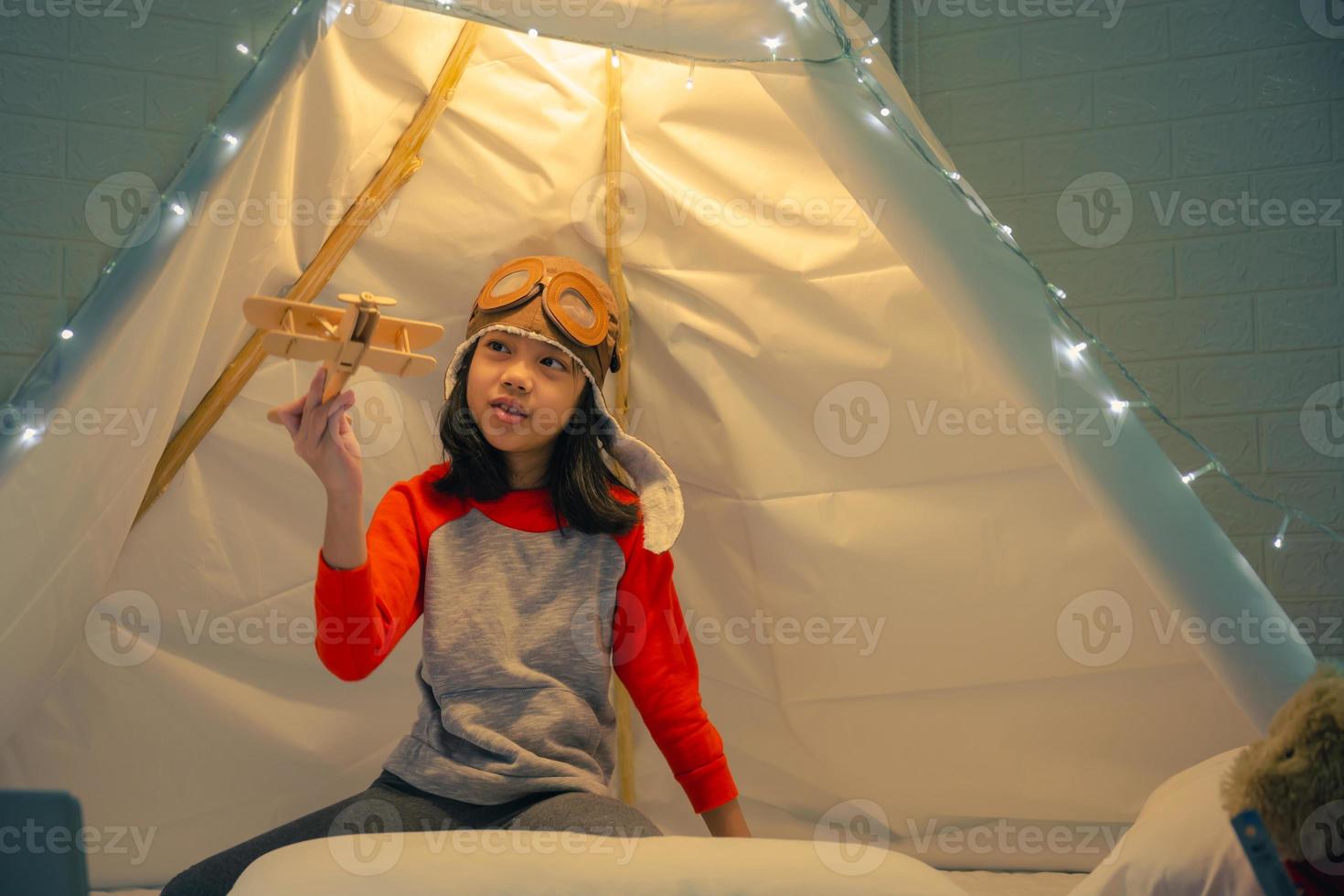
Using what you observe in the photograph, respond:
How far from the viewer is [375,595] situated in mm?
1323

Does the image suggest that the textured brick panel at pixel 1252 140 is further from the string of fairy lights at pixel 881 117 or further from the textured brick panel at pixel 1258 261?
the string of fairy lights at pixel 881 117

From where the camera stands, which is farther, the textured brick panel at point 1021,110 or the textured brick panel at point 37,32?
the textured brick panel at point 1021,110

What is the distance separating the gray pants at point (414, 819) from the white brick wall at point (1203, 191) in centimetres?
137

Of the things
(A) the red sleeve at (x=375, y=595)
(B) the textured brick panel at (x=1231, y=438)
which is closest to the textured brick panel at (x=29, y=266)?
(A) the red sleeve at (x=375, y=595)

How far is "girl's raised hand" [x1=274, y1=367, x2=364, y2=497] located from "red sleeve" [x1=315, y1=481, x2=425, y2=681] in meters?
0.10

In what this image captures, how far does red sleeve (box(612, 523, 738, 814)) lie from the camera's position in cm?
146

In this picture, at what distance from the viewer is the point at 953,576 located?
1.84 metres

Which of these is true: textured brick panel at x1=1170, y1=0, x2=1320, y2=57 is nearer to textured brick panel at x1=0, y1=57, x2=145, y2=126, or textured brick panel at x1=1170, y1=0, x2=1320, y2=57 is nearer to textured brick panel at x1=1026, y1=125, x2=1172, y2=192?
textured brick panel at x1=1026, y1=125, x2=1172, y2=192

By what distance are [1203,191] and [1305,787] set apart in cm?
152

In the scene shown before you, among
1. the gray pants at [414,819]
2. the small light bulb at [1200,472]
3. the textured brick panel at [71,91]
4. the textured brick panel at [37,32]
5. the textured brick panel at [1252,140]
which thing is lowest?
the gray pants at [414,819]

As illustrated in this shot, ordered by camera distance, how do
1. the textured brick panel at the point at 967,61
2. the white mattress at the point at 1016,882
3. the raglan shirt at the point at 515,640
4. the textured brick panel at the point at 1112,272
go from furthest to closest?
the textured brick panel at the point at 967,61
the textured brick panel at the point at 1112,272
the white mattress at the point at 1016,882
the raglan shirt at the point at 515,640

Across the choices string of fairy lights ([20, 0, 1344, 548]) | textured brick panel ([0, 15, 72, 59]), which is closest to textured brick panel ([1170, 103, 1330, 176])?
string of fairy lights ([20, 0, 1344, 548])

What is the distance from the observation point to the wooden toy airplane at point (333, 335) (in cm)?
102

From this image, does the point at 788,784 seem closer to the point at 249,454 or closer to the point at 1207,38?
the point at 249,454
